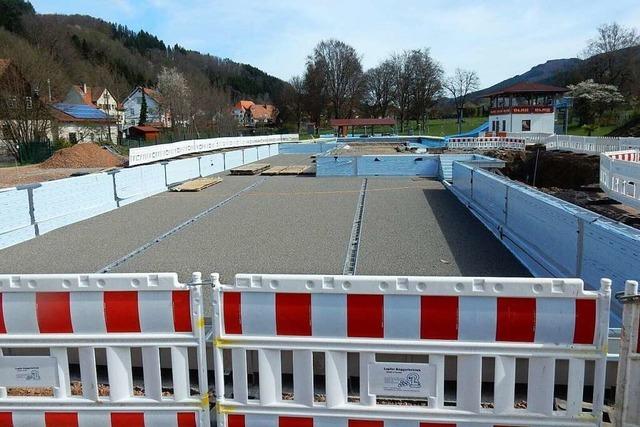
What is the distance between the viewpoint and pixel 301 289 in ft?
10.1

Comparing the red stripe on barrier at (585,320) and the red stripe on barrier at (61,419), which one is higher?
the red stripe on barrier at (585,320)

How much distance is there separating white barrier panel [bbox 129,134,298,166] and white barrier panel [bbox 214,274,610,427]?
25.6 m

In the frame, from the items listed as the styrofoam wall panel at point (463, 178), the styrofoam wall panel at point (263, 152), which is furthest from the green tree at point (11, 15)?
the styrofoam wall panel at point (463, 178)

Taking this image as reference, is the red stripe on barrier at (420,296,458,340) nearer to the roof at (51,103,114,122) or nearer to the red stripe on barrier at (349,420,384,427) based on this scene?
the red stripe on barrier at (349,420,384,427)

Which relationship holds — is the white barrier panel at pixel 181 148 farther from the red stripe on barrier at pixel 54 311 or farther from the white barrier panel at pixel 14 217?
the red stripe on barrier at pixel 54 311

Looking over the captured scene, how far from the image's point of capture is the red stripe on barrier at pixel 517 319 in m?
2.96

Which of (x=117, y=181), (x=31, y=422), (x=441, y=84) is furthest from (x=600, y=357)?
(x=441, y=84)

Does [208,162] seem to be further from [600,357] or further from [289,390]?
[600,357]

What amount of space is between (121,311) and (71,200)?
8.83 metres

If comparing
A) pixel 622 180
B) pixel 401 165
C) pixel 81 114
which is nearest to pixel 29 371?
pixel 622 180

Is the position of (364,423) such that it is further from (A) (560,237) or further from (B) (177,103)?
(B) (177,103)

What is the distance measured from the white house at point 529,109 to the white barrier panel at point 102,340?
61807 mm

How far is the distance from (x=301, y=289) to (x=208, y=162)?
18750 millimetres

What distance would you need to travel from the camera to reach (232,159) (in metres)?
24.6
